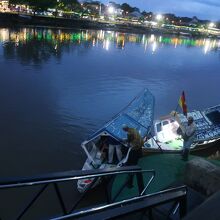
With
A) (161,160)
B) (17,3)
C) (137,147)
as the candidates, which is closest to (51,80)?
(161,160)

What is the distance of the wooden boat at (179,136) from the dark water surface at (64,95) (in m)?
4.03

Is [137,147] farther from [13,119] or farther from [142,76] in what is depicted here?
[142,76]

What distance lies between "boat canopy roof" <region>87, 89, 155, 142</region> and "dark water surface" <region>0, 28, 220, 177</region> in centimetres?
295

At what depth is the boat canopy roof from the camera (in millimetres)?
13617

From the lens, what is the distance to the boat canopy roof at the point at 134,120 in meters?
13.6

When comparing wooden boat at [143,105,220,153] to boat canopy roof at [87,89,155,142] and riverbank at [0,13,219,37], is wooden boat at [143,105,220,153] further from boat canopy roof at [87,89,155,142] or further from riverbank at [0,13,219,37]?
riverbank at [0,13,219,37]

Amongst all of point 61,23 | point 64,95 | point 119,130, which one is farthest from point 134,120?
point 61,23

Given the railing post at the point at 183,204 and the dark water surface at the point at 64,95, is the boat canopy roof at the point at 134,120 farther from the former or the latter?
the railing post at the point at 183,204

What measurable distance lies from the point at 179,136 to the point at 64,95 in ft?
45.2

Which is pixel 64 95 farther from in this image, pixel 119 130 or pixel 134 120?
pixel 119 130

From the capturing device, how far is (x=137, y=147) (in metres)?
11.6

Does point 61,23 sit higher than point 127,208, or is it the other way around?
point 127,208

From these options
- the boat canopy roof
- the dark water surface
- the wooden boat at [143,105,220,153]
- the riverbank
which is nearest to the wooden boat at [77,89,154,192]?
the boat canopy roof

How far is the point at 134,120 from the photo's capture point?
15.6 metres
